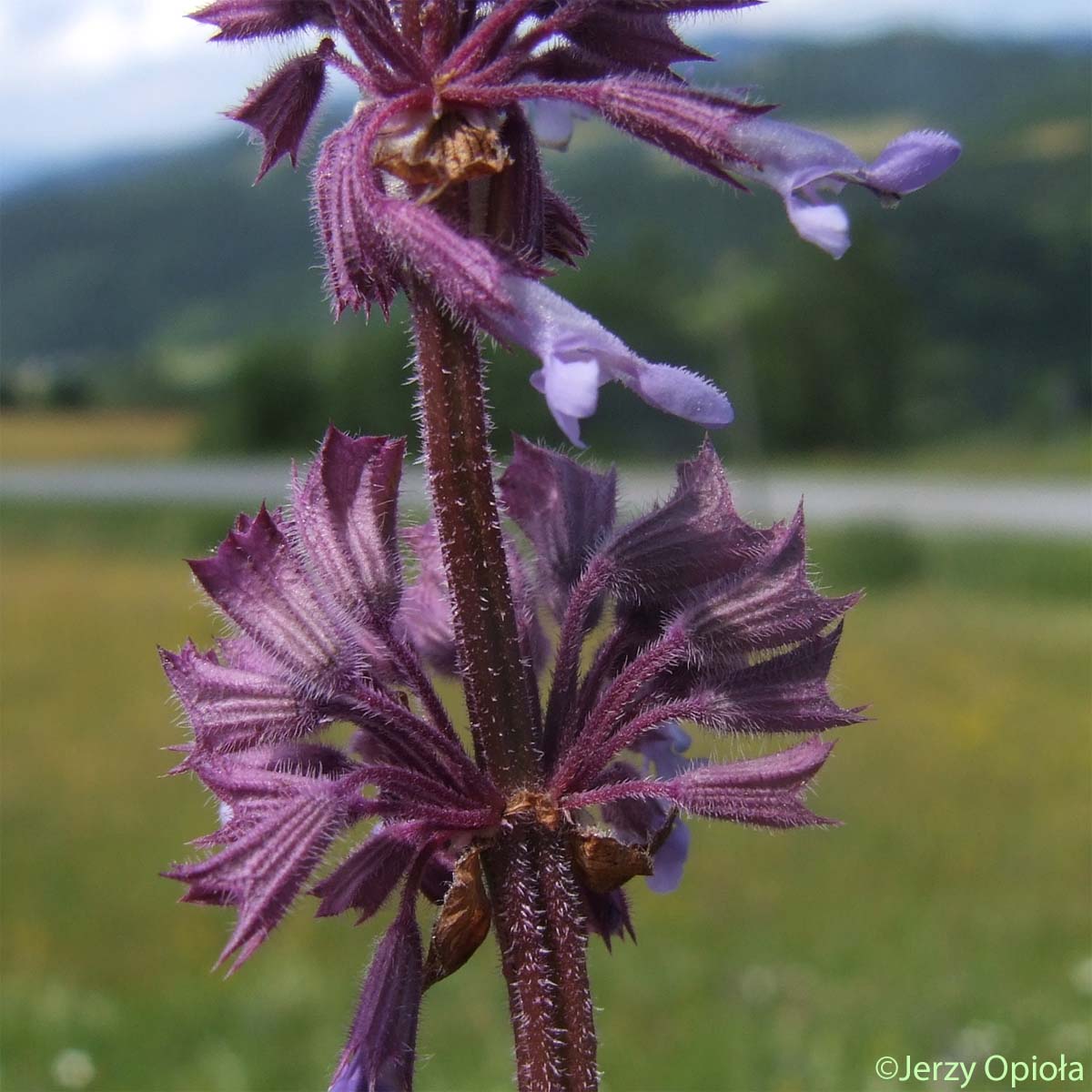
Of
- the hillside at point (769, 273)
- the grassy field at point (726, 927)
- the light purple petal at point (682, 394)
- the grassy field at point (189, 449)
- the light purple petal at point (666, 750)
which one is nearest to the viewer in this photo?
the light purple petal at point (682, 394)

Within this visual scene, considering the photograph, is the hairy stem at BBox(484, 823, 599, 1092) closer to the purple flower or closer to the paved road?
the purple flower

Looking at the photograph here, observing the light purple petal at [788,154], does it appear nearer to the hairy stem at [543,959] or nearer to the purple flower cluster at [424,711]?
the purple flower cluster at [424,711]

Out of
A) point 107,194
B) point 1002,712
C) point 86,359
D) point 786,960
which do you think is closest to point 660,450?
point 1002,712

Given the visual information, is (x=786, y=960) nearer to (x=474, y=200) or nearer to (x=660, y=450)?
(x=474, y=200)

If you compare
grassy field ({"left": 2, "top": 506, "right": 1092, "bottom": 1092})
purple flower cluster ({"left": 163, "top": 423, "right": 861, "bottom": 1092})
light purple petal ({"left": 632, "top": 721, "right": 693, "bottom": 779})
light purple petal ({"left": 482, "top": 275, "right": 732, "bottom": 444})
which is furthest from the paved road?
light purple petal ({"left": 482, "top": 275, "right": 732, "bottom": 444})

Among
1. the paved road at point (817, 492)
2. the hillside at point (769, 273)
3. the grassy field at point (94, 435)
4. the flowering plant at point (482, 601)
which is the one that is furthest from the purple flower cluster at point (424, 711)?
the grassy field at point (94, 435)

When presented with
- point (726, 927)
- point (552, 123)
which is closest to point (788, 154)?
point (552, 123)

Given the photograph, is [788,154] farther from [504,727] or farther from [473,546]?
[504,727]
